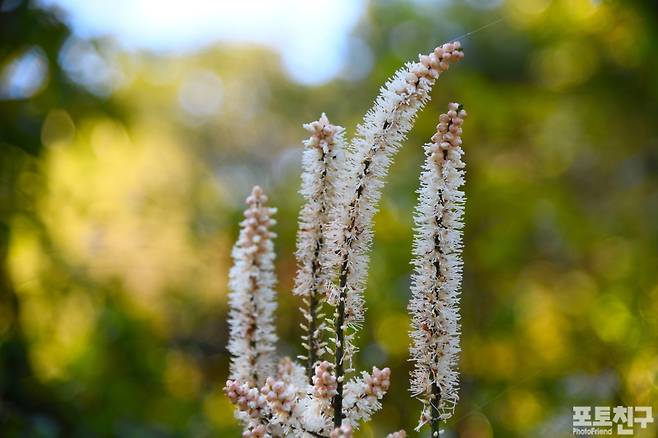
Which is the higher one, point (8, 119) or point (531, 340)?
point (8, 119)

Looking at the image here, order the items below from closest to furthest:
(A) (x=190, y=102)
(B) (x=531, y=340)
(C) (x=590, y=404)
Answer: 1. (C) (x=590, y=404)
2. (B) (x=531, y=340)
3. (A) (x=190, y=102)

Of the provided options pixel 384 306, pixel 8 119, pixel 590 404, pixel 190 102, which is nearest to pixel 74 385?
pixel 8 119

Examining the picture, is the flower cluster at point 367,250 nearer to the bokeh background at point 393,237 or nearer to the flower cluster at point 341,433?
the flower cluster at point 341,433

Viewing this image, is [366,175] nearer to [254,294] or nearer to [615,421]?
[254,294]

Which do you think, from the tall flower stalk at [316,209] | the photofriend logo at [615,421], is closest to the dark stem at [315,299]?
the tall flower stalk at [316,209]

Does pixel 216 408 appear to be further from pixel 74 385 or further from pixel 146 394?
pixel 74 385

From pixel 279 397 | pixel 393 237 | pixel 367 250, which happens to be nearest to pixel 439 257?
pixel 367 250

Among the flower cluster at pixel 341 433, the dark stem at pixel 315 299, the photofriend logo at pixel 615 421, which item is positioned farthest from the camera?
the photofriend logo at pixel 615 421

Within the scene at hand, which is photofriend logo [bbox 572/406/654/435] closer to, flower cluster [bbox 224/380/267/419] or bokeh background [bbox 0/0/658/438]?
bokeh background [bbox 0/0/658/438]
